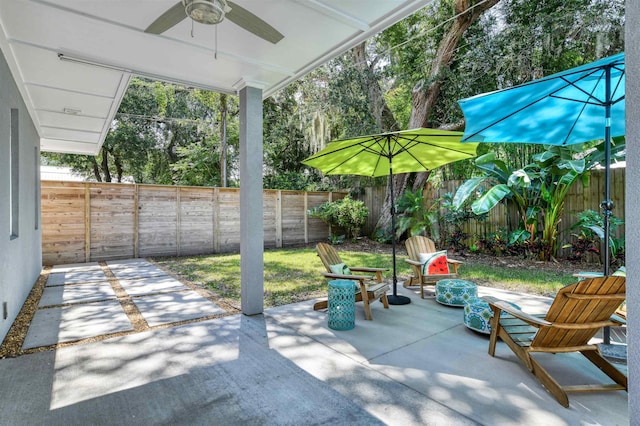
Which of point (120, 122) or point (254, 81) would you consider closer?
point (254, 81)

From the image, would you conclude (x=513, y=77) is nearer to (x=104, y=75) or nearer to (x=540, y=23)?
(x=540, y=23)

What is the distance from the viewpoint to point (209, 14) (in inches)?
92.4

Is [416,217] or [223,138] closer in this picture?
[416,217]

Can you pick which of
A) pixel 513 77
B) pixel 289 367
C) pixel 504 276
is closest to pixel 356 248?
pixel 504 276

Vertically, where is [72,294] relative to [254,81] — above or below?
below

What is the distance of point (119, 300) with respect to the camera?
488cm

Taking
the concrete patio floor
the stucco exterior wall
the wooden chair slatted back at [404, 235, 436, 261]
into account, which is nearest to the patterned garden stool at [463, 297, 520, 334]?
the concrete patio floor

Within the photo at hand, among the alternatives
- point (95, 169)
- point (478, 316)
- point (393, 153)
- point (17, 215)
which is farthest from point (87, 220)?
point (95, 169)

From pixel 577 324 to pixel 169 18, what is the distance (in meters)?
3.71

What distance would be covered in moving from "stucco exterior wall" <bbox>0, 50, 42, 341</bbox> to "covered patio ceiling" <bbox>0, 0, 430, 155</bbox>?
0.37m

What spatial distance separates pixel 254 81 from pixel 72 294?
14.1ft

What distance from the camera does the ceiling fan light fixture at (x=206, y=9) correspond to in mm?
2238

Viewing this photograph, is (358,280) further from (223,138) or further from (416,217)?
(223,138)

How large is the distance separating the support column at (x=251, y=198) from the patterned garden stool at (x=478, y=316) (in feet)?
8.00
